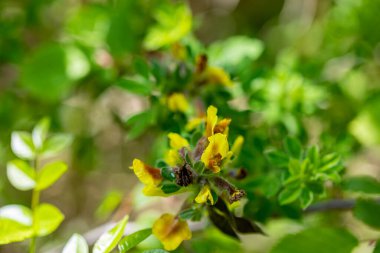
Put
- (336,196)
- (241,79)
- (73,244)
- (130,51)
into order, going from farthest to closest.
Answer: (130,51)
(336,196)
(241,79)
(73,244)

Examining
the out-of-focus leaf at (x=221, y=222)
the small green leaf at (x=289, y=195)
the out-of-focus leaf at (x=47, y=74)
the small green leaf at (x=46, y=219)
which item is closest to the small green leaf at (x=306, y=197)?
the small green leaf at (x=289, y=195)

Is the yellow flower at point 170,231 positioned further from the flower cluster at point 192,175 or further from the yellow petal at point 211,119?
the yellow petal at point 211,119

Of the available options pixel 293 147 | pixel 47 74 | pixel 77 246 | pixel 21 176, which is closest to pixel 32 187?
pixel 21 176

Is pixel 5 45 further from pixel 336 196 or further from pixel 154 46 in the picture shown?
pixel 336 196

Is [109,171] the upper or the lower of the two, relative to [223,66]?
lower

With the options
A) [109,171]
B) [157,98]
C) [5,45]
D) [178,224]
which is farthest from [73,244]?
[109,171]

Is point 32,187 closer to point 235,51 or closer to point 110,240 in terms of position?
point 110,240
